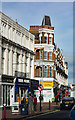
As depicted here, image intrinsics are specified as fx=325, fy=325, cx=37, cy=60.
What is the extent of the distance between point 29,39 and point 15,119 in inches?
1214

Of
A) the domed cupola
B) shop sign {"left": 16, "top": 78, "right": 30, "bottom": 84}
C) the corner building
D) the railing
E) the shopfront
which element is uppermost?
the domed cupola

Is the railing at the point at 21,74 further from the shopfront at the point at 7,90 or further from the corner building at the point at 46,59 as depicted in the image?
the corner building at the point at 46,59

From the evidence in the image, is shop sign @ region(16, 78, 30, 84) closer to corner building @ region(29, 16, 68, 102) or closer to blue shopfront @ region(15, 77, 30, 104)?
blue shopfront @ region(15, 77, 30, 104)

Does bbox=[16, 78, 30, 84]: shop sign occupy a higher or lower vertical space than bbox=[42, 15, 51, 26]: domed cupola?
lower

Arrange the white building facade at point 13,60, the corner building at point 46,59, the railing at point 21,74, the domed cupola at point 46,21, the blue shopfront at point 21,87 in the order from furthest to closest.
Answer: the domed cupola at point 46,21 < the corner building at point 46,59 < the railing at point 21,74 < the blue shopfront at point 21,87 < the white building facade at point 13,60

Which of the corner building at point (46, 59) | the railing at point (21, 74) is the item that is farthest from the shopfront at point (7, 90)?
the corner building at point (46, 59)

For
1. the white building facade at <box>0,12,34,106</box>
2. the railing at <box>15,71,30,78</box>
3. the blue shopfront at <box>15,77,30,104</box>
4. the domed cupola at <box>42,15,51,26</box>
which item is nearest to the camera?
the white building facade at <box>0,12,34,106</box>

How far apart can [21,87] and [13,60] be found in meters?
4.94

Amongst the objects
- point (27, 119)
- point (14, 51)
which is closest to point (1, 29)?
point (14, 51)

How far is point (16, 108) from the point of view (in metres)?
29.6

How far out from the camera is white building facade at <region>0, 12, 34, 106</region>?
40.8 m

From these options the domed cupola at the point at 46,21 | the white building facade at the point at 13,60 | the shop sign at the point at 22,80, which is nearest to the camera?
the white building facade at the point at 13,60

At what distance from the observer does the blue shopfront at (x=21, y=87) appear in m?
45.4

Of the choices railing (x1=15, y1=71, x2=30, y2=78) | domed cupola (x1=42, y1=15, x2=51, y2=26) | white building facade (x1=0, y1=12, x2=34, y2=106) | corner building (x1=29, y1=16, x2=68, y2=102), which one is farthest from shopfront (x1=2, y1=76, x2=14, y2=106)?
domed cupola (x1=42, y1=15, x2=51, y2=26)
